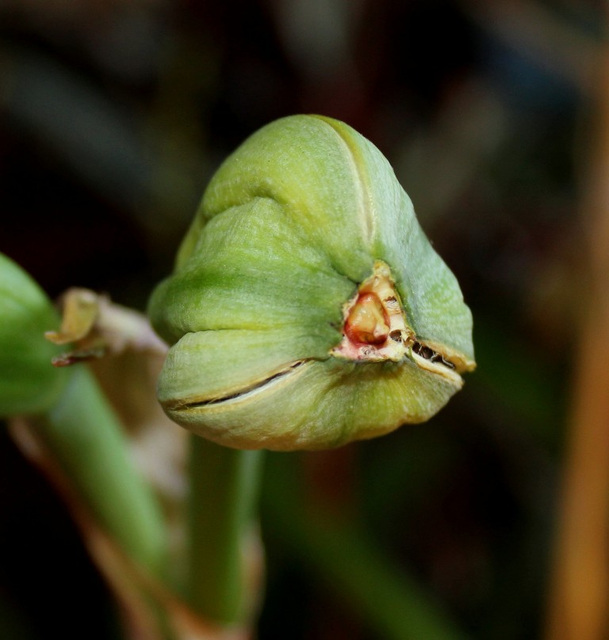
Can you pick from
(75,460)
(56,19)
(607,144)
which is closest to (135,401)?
(75,460)

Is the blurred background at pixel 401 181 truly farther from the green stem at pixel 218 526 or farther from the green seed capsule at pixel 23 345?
the green seed capsule at pixel 23 345

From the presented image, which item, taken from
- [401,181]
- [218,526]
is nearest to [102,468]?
[218,526]

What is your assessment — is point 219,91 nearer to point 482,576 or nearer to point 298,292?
point 482,576

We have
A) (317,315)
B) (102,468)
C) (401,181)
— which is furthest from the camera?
(401,181)

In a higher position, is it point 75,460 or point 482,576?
point 75,460

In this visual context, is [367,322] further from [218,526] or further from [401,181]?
[401,181]

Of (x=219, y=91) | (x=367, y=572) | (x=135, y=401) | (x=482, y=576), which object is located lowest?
(x=482, y=576)
